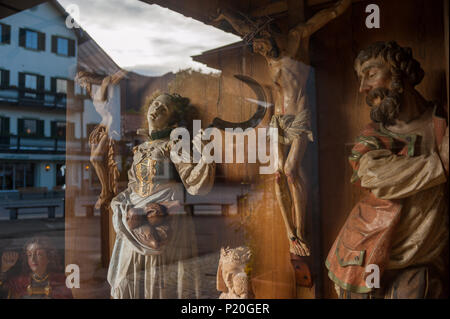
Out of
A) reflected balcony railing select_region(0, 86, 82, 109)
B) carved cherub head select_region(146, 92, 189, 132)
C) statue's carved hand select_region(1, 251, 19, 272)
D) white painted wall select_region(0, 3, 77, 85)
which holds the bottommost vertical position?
statue's carved hand select_region(1, 251, 19, 272)

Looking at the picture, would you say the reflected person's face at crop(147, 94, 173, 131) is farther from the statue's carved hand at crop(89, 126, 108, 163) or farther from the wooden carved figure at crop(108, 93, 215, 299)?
the statue's carved hand at crop(89, 126, 108, 163)

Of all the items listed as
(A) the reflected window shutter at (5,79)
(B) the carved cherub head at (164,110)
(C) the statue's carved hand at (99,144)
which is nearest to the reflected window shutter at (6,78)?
(A) the reflected window shutter at (5,79)

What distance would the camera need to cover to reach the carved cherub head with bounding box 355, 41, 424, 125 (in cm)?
146

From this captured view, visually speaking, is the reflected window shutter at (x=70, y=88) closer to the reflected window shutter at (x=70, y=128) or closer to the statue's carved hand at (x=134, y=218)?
the reflected window shutter at (x=70, y=128)

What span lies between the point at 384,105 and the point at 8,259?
2023mm

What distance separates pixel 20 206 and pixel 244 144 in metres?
1.26

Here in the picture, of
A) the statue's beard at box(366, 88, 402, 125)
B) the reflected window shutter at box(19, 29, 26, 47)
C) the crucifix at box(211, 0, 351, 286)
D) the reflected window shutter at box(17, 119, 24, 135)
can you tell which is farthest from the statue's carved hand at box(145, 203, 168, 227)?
the reflected window shutter at box(19, 29, 26, 47)

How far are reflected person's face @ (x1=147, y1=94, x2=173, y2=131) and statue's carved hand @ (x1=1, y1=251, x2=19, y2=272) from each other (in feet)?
3.36

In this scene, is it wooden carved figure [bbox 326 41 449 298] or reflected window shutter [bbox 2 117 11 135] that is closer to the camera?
wooden carved figure [bbox 326 41 449 298]

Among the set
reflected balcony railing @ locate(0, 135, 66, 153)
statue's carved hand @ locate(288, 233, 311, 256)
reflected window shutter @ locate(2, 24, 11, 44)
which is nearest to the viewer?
statue's carved hand @ locate(288, 233, 311, 256)

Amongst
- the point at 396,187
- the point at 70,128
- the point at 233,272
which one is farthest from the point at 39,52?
the point at 396,187

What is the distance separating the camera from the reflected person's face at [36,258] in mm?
2115

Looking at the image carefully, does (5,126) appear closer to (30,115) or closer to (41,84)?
(30,115)

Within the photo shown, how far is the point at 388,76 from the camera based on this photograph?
1.48 m
